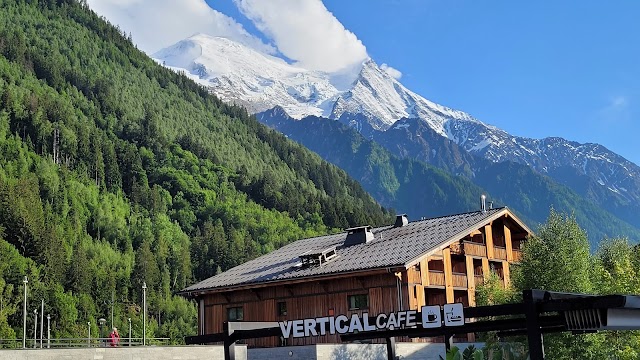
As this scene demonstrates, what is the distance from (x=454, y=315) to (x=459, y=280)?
28.9m

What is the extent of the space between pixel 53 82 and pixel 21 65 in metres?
8.46

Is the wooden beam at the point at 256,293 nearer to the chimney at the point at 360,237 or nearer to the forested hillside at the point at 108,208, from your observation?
the chimney at the point at 360,237

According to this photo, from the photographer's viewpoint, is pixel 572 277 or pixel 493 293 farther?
pixel 493 293

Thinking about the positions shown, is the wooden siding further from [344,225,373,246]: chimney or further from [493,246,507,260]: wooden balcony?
[493,246,507,260]: wooden balcony

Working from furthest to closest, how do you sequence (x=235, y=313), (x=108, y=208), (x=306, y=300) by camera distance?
(x=108, y=208) → (x=235, y=313) → (x=306, y=300)

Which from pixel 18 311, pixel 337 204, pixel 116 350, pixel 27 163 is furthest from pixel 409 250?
pixel 337 204

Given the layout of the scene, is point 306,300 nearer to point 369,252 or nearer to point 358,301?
point 358,301

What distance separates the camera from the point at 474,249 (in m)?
46.7

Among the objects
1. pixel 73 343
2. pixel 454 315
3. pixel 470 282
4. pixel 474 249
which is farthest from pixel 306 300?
pixel 73 343

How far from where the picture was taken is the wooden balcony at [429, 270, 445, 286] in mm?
42259

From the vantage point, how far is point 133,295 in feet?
441

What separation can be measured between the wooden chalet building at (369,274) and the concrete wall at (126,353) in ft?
24.4

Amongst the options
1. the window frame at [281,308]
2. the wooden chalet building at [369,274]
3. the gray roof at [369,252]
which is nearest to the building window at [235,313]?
the wooden chalet building at [369,274]

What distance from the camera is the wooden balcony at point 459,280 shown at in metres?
44.4
